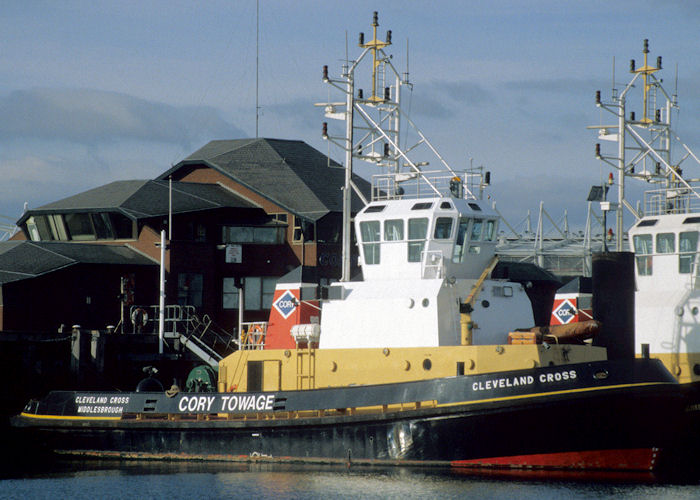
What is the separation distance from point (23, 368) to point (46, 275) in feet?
17.2

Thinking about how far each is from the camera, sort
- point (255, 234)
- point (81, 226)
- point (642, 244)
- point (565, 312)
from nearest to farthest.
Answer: point (642, 244) < point (565, 312) < point (81, 226) < point (255, 234)

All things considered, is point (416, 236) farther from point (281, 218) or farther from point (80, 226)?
point (80, 226)

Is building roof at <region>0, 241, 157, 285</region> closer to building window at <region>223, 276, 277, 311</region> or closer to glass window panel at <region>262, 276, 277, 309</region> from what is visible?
building window at <region>223, 276, 277, 311</region>

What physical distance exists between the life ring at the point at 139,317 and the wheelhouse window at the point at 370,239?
10827 mm

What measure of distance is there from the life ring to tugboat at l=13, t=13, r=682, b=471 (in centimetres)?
663

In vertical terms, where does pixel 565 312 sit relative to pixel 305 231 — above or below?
below

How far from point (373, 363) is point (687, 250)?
9.91m

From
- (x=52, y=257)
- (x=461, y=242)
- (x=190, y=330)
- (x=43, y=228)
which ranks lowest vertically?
(x=190, y=330)

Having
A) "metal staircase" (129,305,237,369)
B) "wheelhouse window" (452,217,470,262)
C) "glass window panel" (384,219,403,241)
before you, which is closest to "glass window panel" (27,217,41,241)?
Answer: "metal staircase" (129,305,237,369)

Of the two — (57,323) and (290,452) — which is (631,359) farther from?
(57,323)

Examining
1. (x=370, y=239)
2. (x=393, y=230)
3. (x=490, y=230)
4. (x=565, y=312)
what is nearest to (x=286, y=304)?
(x=370, y=239)

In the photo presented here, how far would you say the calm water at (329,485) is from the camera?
20.8 metres

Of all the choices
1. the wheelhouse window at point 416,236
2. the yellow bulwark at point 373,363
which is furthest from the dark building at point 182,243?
the wheelhouse window at point 416,236

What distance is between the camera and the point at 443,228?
82.3 ft
